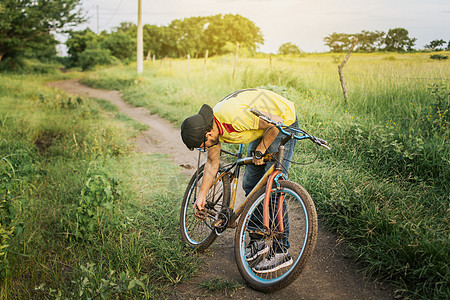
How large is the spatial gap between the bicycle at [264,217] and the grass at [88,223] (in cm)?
40

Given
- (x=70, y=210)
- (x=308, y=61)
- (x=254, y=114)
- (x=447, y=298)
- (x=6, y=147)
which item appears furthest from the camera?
(x=308, y=61)

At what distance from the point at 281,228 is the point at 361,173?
81.2 inches

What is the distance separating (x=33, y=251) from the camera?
12.1ft

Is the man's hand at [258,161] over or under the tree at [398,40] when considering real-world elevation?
under

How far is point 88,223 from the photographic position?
397 centimetres

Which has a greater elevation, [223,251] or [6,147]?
[6,147]

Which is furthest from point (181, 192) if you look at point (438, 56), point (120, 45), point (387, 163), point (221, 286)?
point (120, 45)

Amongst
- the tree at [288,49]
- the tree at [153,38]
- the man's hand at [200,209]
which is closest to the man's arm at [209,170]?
the man's hand at [200,209]

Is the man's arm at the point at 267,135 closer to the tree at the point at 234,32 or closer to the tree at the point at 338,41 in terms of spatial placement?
the tree at the point at 338,41

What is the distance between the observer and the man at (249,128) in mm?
2885

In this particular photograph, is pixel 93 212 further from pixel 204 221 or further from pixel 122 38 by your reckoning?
pixel 122 38

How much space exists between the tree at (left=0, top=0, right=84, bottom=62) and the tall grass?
19.5 meters

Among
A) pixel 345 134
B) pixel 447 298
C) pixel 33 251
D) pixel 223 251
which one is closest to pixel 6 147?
pixel 33 251

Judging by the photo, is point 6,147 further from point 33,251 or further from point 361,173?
point 361,173
